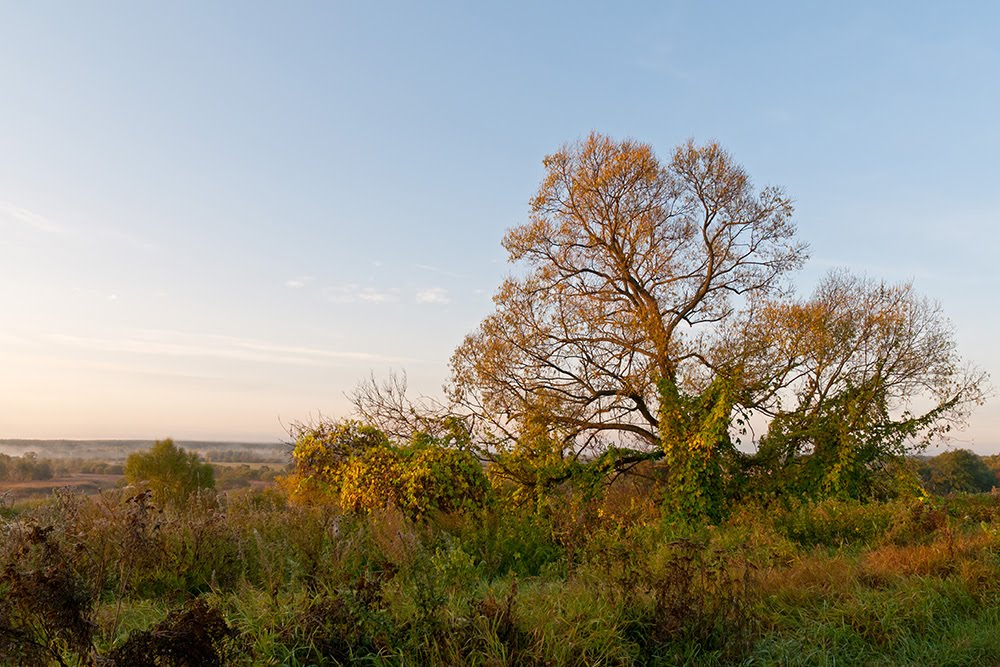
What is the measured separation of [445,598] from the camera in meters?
→ 5.22

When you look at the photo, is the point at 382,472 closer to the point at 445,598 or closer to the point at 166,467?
the point at 445,598

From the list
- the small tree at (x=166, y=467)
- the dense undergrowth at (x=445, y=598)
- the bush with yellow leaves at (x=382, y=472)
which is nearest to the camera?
the dense undergrowth at (x=445, y=598)

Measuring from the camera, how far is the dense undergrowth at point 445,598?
408 cm

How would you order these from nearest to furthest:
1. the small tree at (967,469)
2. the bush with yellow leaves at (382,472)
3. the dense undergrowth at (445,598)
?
the dense undergrowth at (445,598) < the bush with yellow leaves at (382,472) < the small tree at (967,469)

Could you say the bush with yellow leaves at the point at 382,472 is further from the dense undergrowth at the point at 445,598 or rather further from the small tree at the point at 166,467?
the small tree at the point at 166,467

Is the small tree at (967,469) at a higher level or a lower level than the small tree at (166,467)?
higher

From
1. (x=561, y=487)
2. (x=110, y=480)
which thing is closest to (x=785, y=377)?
(x=561, y=487)

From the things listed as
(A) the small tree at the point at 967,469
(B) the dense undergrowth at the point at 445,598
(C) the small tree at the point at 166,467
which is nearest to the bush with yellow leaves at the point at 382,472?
(B) the dense undergrowth at the point at 445,598

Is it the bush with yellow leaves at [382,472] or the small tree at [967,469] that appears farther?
the small tree at [967,469]

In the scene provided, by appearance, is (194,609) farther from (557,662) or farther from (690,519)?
(690,519)

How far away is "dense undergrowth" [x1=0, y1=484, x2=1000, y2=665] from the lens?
4.08m

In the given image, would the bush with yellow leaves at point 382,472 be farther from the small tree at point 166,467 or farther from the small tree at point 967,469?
the small tree at point 967,469

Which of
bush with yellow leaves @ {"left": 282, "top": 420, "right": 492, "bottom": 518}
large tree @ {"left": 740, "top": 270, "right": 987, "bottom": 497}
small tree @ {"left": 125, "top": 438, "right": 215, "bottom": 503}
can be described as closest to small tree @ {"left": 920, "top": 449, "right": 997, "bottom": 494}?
large tree @ {"left": 740, "top": 270, "right": 987, "bottom": 497}

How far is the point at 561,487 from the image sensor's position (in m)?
13.6
